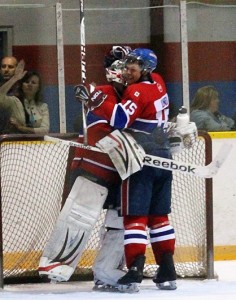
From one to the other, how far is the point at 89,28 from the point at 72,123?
24.5 inches

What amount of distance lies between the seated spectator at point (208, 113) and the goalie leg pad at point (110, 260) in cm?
156

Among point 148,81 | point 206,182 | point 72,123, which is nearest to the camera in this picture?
point 148,81

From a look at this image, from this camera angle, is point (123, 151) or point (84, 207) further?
point (84, 207)

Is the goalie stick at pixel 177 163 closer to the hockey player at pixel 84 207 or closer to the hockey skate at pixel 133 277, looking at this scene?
the hockey player at pixel 84 207

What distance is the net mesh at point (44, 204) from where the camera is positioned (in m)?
6.50

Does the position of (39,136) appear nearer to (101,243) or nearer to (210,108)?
(101,243)

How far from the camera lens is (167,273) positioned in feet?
19.7

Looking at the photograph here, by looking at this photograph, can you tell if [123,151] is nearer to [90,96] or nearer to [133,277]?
[90,96]

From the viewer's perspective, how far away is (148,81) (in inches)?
235

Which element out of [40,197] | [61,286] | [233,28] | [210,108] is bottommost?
[61,286]

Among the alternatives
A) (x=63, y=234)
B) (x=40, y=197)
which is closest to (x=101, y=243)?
(x=63, y=234)

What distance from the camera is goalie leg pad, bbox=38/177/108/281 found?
6.01m

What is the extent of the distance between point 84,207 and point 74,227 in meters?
0.12

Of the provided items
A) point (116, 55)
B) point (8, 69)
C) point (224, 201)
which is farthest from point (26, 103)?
point (224, 201)
